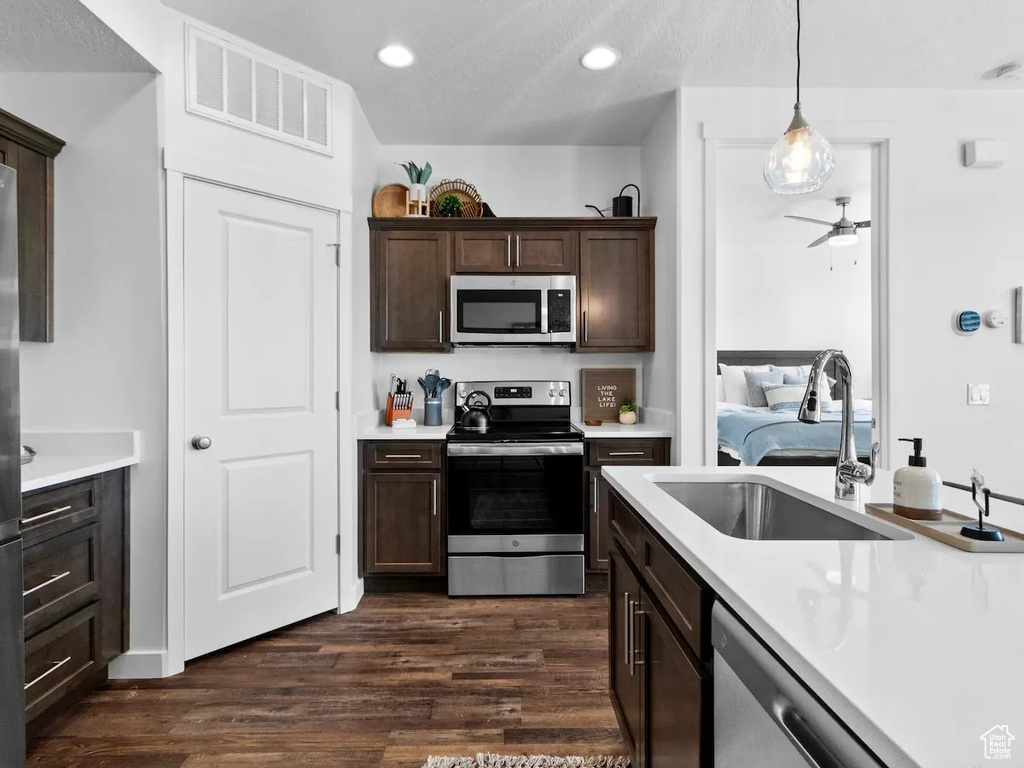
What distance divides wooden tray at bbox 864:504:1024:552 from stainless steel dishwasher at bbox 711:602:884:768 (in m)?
0.46

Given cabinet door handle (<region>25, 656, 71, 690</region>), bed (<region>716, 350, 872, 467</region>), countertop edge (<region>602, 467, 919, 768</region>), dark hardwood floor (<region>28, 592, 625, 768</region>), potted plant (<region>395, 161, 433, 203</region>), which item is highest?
potted plant (<region>395, 161, 433, 203</region>)

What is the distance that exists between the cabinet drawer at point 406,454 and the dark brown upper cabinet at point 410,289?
63cm

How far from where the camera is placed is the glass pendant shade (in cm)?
173

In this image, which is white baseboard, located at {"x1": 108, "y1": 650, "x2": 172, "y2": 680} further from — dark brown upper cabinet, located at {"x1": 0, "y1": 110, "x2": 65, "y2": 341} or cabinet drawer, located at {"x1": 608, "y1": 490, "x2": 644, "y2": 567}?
cabinet drawer, located at {"x1": 608, "y1": 490, "x2": 644, "y2": 567}

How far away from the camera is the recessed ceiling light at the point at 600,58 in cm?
259

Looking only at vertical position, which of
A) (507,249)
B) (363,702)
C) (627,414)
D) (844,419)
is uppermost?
(507,249)

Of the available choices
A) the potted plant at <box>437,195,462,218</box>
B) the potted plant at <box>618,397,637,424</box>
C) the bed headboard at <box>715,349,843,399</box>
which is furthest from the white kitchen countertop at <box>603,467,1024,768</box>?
the bed headboard at <box>715,349,843,399</box>

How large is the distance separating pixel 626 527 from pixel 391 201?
8.63ft

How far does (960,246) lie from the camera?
2.98m

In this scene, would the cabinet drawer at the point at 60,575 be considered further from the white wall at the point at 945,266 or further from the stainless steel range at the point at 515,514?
the white wall at the point at 945,266

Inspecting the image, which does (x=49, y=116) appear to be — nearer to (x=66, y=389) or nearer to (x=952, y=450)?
(x=66, y=389)

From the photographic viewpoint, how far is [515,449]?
→ 9.93ft

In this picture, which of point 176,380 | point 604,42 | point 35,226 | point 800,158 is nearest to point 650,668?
point 800,158

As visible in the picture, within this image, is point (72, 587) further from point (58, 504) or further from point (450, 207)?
point (450, 207)
